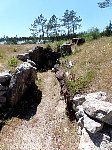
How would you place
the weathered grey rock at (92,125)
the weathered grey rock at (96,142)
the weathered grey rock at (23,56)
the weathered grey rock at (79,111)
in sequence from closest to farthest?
the weathered grey rock at (96,142), the weathered grey rock at (92,125), the weathered grey rock at (79,111), the weathered grey rock at (23,56)

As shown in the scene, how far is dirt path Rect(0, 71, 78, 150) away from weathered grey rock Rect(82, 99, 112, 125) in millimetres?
2373

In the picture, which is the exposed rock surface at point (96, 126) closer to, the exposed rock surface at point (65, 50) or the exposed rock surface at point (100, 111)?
the exposed rock surface at point (100, 111)

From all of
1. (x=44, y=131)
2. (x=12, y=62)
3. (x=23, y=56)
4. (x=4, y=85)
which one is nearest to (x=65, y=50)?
(x=23, y=56)

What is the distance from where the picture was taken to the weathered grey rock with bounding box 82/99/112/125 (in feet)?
57.3

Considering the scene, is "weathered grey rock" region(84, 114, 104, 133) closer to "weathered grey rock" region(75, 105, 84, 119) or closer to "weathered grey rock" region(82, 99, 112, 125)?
"weathered grey rock" region(82, 99, 112, 125)

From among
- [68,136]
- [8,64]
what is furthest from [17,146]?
[8,64]

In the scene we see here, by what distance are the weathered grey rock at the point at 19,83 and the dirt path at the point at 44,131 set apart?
85.5 inches

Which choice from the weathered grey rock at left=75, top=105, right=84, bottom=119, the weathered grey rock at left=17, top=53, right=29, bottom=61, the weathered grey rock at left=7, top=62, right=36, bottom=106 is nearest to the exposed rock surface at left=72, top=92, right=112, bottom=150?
the weathered grey rock at left=75, top=105, right=84, bottom=119

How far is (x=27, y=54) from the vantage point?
43188mm

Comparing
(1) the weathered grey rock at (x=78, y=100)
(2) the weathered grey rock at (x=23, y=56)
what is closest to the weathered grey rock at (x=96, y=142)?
(1) the weathered grey rock at (x=78, y=100)

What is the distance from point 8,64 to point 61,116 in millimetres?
15808

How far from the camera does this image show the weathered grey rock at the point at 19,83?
28578 millimetres

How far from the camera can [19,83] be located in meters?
29.2

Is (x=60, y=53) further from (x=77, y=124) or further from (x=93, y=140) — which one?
(x=93, y=140)
